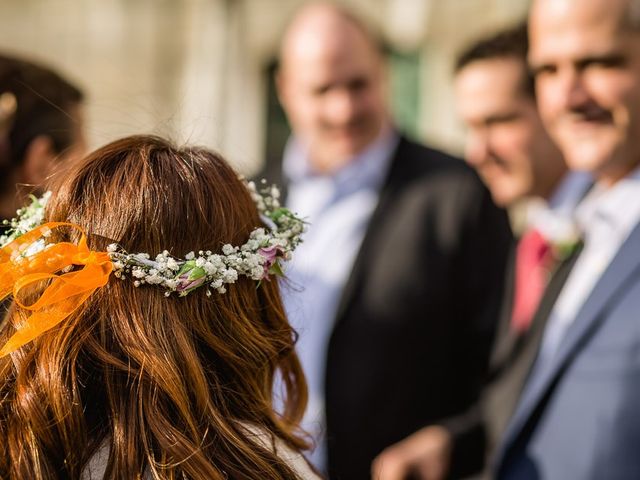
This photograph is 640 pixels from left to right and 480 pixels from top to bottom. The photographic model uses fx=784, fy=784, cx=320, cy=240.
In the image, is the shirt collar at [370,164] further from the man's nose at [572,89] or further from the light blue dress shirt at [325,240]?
the man's nose at [572,89]

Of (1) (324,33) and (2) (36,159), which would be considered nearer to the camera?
(2) (36,159)

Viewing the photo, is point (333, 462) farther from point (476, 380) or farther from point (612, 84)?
point (612, 84)

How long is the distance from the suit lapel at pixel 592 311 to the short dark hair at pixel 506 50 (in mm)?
1859

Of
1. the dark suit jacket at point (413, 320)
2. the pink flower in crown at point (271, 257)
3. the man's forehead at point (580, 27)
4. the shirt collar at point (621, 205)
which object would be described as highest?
the man's forehead at point (580, 27)

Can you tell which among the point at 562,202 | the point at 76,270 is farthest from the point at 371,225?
the point at 76,270

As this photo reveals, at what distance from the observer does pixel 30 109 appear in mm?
2834

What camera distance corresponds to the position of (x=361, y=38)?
398 cm

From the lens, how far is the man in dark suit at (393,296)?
3436 mm

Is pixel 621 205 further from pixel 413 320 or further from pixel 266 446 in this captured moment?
pixel 266 446

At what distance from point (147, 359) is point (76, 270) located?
0.23 metres

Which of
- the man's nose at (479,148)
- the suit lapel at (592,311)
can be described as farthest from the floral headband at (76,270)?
the man's nose at (479,148)

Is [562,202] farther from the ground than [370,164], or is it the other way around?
[370,164]

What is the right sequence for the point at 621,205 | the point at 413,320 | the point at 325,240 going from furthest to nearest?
the point at 325,240, the point at 413,320, the point at 621,205

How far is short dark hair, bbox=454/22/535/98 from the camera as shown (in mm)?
3996
